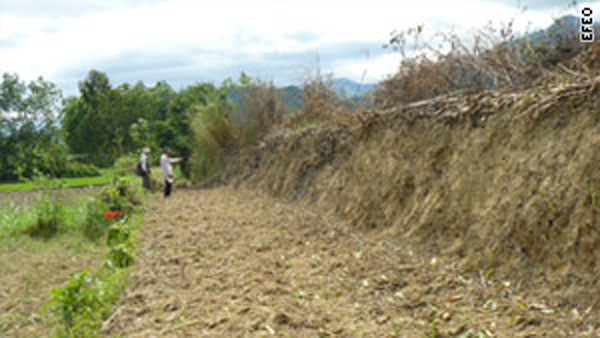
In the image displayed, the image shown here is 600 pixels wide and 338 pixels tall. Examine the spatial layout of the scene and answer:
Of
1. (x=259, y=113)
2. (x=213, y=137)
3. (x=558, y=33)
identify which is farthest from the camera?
(x=213, y=137)

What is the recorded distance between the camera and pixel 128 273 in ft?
18.2

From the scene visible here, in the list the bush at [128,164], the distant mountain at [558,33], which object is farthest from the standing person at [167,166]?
the distant mountain at [558,33]

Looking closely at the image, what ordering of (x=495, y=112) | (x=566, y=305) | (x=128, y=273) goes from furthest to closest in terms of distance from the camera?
(x=128, y=273) → (x=495, y=112) → (x=566, y=305)

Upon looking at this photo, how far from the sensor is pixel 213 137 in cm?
1852

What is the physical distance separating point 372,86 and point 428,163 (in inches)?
126

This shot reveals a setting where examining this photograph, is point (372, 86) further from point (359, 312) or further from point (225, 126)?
point (225, 126)

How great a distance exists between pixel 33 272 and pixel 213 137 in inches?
453

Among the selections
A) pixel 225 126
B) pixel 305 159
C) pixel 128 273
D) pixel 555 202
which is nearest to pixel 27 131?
pixel 225 126

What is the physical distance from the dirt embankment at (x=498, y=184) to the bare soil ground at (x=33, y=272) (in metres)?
3.69

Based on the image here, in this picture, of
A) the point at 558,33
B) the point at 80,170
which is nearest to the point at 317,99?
the point at 558,33

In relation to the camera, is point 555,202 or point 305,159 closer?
point 555,202

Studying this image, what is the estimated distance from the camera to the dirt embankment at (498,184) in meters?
3.45

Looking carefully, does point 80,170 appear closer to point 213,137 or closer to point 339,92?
point 213,137

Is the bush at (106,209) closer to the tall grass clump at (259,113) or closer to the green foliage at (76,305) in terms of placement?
the green foliage at (76,305)
